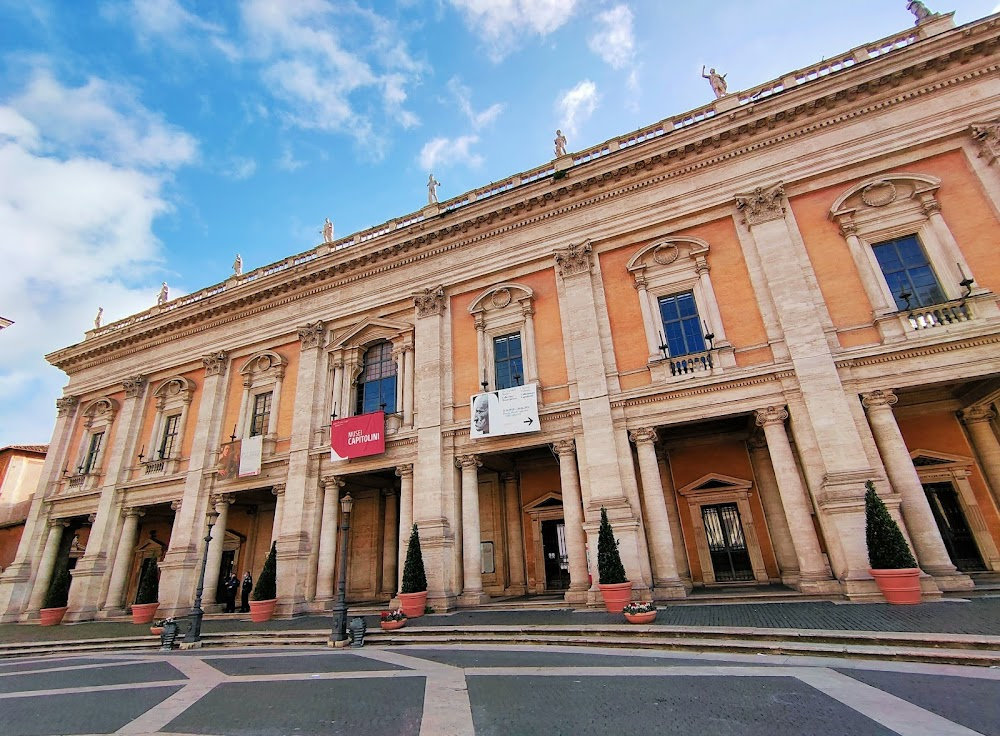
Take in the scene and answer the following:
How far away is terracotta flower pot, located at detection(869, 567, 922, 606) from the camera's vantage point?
370 inches

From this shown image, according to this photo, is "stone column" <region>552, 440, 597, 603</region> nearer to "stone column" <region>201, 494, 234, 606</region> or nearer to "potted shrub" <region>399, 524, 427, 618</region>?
"potted shrub" <region>399, 524, 427, 618</region>

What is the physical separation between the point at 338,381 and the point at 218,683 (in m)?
11.5

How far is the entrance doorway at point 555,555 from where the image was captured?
16156 millimetres

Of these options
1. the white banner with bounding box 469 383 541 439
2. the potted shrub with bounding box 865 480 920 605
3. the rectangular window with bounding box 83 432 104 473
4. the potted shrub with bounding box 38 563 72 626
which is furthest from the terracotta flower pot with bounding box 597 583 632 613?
the rectangular window with bounding box 83 432 104 473

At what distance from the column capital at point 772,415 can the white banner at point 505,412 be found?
580 centimetres

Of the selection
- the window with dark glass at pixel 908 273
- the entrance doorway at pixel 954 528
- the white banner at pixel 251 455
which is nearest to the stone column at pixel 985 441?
the entrance doorway at pixel 954 528

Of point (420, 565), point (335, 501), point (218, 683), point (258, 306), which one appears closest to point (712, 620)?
point (420, 565)

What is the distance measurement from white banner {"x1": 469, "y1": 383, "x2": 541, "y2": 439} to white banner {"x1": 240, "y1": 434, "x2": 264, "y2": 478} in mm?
8372

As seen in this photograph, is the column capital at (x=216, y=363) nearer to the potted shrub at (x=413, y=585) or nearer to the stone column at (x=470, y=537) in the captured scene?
the stone column at (x=470, y=537)

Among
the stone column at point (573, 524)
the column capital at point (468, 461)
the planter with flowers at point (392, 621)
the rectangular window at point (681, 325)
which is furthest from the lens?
the column capital at point (468, 461)

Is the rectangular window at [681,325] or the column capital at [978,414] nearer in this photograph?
the column capital at [978,414]

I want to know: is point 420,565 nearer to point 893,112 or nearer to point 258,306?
point 258,306

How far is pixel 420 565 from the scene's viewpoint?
1355cm

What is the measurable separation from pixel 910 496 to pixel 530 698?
995 centimetres
